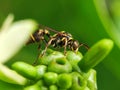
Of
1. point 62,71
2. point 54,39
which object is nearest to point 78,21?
point 54,39

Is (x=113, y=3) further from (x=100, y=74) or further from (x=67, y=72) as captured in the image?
(x=67, y=72)

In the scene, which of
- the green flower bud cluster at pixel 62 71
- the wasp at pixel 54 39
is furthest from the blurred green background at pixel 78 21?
the green flower bud cluster at pixel 62 71

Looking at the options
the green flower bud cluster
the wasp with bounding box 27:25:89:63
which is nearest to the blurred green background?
the wasp with bounding box 27:25:89:63

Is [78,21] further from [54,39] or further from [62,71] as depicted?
[62,71]

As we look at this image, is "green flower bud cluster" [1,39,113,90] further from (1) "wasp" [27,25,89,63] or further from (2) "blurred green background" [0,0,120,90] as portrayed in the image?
(2) "blurred green background" [0,0,120,90]

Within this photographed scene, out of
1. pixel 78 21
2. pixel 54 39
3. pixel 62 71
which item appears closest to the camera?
pixel 62 71
